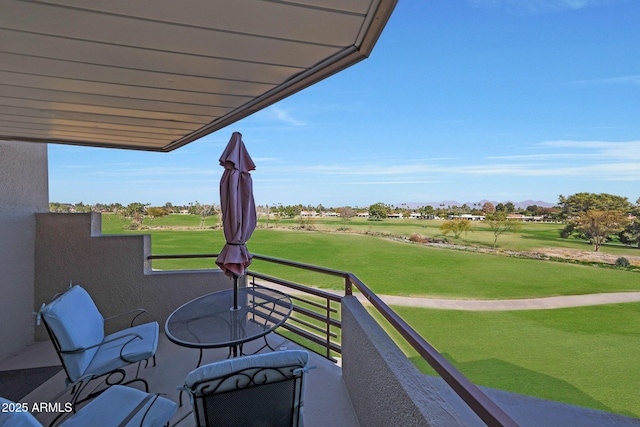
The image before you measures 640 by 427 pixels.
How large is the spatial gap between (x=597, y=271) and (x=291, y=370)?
34621 millimetres

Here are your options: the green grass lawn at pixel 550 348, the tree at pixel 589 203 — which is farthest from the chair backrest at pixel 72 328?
the tree at pixel 589 203

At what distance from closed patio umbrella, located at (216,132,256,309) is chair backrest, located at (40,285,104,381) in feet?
3.52

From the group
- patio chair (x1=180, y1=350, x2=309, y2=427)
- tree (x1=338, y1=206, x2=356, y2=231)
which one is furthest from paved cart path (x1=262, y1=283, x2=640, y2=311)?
patio chair (x1=180, y1=350, x2=309, y2=427)

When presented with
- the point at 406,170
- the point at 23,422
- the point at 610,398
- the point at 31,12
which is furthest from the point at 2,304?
the point at 406,170

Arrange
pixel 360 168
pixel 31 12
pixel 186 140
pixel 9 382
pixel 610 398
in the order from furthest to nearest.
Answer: pixel 360 168 → pixel 610 398 → pixel 186 140 → pixel 9 382 → pixel 31 12

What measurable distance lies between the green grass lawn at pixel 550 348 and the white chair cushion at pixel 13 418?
1689 cm

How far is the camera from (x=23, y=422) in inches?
43.6

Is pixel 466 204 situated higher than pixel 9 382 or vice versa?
pixel 466 204

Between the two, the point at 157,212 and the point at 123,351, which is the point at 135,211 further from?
the point at 123,351

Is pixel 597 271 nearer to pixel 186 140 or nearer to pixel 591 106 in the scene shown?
pixel 591 106

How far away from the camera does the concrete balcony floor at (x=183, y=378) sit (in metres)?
2.04

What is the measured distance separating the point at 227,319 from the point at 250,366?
3.96 ft

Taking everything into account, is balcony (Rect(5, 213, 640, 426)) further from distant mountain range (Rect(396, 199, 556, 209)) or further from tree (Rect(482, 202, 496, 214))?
tree (Rect(482, 202, 496, 214))

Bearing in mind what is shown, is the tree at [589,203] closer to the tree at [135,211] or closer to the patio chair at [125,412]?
the tree at [135,211]
